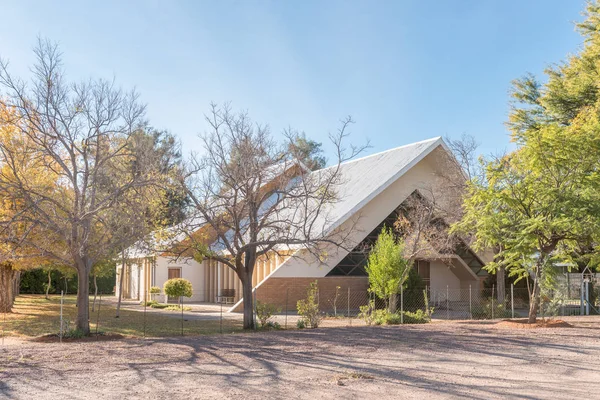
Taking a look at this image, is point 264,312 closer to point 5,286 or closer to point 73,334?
point 73,334

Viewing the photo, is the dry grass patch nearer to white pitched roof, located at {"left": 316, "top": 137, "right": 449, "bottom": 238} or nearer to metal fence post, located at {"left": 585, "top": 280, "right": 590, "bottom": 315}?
white pitched roof, located at {"left": 316, "top": 137, "right": 449, "bottom": 238}

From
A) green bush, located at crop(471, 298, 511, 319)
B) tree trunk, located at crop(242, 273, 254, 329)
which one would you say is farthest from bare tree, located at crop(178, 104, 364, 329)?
green bush, located at crop(471, 298, 511, 319)

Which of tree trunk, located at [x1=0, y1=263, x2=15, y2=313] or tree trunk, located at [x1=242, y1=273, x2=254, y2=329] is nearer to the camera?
tree trunk, located at [x1=242, y1=273, x2=254, y2=329]

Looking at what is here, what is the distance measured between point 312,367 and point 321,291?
1692 centimetres

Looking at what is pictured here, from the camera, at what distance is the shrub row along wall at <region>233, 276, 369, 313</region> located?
26484 millimetres

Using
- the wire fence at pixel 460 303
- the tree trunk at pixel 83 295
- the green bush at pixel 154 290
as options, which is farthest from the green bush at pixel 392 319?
the green bush at pixel 154 290

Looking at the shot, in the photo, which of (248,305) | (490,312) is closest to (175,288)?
(248,305)

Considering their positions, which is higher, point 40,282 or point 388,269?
point 388,269

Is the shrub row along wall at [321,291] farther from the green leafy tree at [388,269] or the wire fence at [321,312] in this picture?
the green leafy tree at [388,269]

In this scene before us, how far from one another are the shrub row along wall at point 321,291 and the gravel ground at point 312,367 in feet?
32.6

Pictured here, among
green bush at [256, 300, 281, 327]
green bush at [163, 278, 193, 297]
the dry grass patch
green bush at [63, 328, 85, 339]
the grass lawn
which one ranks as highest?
green bush at [163, 278, 193, 297]

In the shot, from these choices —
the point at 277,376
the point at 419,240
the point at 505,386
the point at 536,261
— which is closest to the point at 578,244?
the point at 536,261

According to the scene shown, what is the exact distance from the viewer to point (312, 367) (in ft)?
36.1

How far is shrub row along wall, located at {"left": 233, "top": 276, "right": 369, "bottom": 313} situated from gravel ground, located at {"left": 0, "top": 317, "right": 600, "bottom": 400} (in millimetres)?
9944
